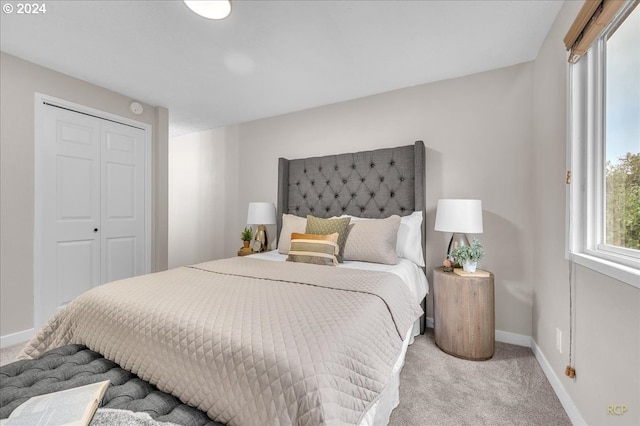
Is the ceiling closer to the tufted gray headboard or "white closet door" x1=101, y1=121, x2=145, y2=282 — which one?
"white closet door" x1=101, y1=121, x2=145, y2=282

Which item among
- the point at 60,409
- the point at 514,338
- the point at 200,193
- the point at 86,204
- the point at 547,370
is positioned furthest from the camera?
the point at 200,193

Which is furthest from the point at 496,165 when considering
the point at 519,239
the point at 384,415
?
the point at 384,415

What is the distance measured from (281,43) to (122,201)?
2.46 metres

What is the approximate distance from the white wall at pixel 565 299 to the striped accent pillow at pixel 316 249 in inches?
54.2

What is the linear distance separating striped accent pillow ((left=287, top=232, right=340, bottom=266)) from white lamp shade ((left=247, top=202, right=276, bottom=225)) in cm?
103

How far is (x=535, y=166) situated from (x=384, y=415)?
206 cm

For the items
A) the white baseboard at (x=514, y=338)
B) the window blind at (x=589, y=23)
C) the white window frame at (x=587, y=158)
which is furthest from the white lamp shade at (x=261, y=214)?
the window blind at (x=589, y=23)

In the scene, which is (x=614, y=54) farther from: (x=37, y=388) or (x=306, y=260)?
(x=37, y=388)

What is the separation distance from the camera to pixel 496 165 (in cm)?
226

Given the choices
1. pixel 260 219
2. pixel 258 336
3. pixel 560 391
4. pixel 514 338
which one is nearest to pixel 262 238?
pixel 260 219

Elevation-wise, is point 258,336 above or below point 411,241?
below

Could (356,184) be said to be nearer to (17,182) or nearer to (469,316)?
(469,316)

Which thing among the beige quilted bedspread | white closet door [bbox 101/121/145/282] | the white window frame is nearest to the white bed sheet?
the beige quilted bedspread

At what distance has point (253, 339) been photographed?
0.85 metres
